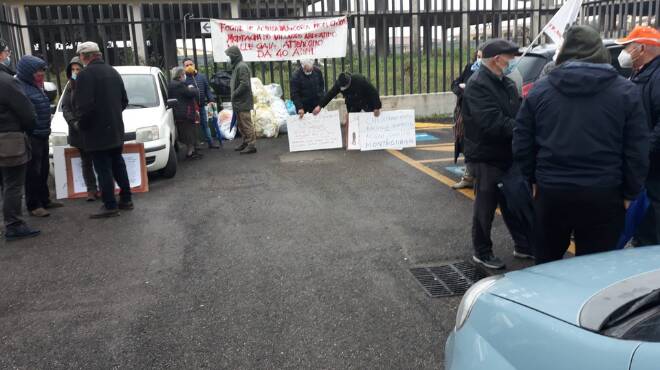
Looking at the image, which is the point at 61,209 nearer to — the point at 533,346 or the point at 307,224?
the point at 307,224

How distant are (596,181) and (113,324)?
326cm

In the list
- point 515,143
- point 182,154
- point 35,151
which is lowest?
point 182,154

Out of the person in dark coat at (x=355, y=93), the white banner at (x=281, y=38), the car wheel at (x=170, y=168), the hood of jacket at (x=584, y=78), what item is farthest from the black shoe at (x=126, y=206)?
the white banner at (x=281, y=38)

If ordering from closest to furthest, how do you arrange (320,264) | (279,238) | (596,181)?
(596,181) < (320,264) < (279,238)

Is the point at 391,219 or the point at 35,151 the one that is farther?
the point at 35,151

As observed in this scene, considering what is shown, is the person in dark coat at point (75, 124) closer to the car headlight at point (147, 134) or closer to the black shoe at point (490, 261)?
the car headlight at point (147, 134)

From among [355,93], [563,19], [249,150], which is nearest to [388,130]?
[355,93]

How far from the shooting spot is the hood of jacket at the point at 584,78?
10.1ft

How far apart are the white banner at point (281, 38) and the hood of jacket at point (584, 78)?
9617mm

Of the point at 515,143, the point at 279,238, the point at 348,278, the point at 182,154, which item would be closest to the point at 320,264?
the point at 348,278

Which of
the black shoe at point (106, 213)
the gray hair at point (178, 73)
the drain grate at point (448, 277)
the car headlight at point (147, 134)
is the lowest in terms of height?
the drain grate at point (448, 277)

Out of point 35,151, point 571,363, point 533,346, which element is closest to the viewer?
point 571,363

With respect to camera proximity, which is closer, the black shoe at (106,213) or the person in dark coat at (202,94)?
the black shoe at (106,213)

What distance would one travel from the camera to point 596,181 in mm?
3141
